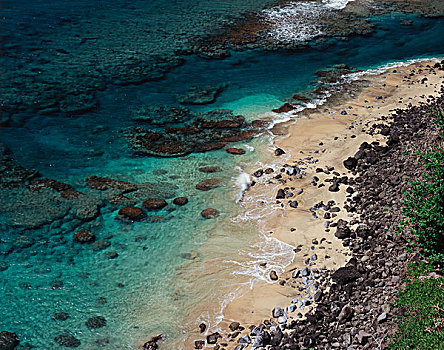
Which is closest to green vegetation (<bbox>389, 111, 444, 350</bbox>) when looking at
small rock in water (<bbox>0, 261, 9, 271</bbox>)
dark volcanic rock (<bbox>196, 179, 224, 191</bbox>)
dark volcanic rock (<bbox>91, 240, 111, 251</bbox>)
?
dark volcanic rock (<bbox>196, 179, 224, 191</bbox>)

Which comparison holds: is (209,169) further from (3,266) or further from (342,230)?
(3,266)

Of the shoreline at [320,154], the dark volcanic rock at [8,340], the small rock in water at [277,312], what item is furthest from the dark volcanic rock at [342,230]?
the dark volcanic rock at [8,340]

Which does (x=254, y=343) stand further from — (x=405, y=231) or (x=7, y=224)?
(x=7, y=224)

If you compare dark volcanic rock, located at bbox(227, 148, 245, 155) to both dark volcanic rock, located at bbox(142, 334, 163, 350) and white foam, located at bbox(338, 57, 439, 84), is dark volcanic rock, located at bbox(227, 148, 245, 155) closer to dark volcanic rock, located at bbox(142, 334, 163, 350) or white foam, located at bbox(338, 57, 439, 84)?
dark volcanic rock, located at bbox(142, 334, 163, 350)

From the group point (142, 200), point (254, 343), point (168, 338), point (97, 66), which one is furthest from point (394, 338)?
point (97, 66)

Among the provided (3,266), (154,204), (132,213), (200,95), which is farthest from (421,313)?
(200,95)

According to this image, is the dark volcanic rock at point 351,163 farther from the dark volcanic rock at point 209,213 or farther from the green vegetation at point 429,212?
the dark volcanic rock at point 209,213

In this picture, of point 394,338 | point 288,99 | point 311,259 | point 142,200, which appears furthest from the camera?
point 288,99
